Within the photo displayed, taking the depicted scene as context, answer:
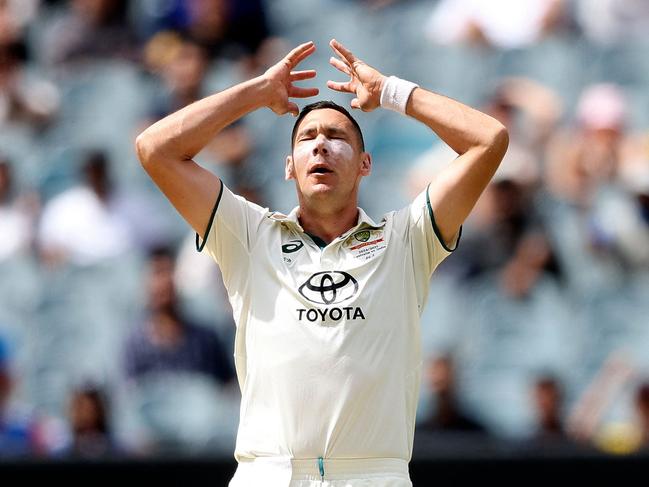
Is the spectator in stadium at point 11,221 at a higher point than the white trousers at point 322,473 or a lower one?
higher

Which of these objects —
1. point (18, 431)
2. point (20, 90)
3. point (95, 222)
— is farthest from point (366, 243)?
point (20, 90)

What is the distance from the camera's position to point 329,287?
496cm

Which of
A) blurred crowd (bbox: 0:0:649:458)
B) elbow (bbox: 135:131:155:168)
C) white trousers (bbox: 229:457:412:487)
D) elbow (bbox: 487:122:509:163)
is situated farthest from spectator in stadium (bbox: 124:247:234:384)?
elbow (bbox: 487:122:509:163)

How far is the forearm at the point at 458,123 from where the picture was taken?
5.11 metres

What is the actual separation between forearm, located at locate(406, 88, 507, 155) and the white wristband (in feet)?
0.08

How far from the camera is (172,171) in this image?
5121mm

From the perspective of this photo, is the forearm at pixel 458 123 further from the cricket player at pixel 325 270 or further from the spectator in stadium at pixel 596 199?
the spectator in stadium at pixel 596 199

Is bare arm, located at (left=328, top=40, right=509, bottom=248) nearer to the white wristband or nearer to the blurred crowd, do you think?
the white wristband

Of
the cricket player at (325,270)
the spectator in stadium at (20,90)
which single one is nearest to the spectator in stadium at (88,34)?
the spectator in stadium at (20,90)

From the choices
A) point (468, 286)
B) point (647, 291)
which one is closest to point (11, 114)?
point (468, 286)

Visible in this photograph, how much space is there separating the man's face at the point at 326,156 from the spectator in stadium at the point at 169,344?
4.64 m

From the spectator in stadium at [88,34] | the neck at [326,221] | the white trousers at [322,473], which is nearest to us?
the white trousers at [322,473]

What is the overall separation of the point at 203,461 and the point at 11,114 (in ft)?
16.7

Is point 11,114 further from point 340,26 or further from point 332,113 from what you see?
point 332,113
